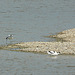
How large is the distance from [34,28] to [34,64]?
17.9 m

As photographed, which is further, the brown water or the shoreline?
the shoreline

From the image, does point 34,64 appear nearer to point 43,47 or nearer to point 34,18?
point 43,47

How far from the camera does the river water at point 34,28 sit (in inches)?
1102

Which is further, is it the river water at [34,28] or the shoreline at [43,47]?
the shoreline at [43,47]

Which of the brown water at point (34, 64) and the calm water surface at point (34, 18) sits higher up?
the calm water surface at point (34, 18)

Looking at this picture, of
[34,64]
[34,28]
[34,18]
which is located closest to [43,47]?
[34,64]

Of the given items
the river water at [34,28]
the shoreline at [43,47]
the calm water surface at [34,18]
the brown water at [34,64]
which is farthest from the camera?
the calm water surface at [34,18]

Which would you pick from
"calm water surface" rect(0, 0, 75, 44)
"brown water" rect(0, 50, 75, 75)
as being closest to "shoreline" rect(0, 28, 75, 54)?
"brown water" rect(0, 50, 75, 75)

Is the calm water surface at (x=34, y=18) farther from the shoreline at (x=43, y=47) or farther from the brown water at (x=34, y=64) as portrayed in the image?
the brown water at (x=34, y=64)

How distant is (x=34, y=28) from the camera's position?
1843 inches

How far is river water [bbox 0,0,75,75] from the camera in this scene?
28.0 meters

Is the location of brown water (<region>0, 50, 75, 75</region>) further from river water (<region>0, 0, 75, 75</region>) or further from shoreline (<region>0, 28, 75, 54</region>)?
shoreline (<region>0, 28, 75, 54</region>)

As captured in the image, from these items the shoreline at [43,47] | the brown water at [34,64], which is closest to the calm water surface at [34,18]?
the shoreline at [43,47]

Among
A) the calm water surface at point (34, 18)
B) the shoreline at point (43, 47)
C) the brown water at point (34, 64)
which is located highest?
the calm water surface at point (34, 18)
